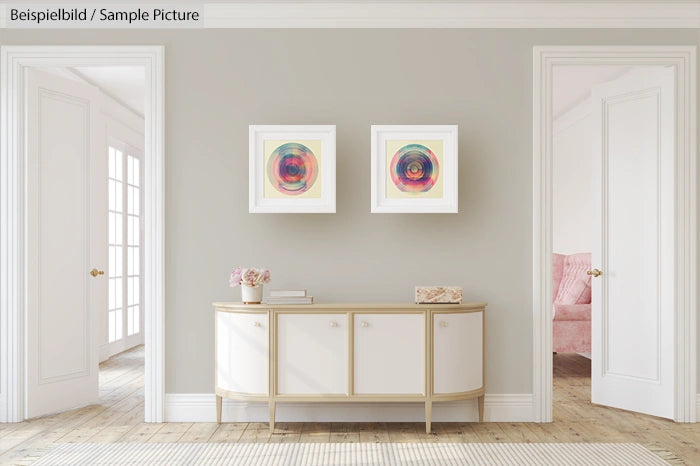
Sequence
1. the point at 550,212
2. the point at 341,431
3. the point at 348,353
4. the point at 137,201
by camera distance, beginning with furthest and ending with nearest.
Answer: the point at 137,201 → the point at 550,212 → the point at 341,431 → the point at 348,353

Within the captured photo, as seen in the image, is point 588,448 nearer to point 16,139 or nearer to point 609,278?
point 609,278

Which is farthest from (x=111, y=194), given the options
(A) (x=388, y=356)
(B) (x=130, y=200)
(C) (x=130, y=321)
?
(A) (x=388, y=356)

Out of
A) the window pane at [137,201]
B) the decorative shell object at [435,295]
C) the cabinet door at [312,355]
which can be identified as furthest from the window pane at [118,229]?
the decorative shell object at [435,295]

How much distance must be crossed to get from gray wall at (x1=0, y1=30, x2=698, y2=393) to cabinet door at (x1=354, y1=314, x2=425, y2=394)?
0.40 meters

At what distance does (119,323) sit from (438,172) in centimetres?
458

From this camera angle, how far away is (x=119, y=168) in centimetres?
745

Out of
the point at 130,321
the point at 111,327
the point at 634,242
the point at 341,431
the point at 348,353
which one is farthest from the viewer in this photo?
the point at 130,321

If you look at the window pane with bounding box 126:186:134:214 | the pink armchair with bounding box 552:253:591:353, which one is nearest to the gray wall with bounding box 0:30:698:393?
the pink armchair with bounding box 552:253:591:353

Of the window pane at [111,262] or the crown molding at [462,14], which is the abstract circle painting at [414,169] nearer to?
the crown molding at [462,14]

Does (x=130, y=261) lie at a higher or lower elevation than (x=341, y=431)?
higher

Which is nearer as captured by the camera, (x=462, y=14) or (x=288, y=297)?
(x=288, y=297)

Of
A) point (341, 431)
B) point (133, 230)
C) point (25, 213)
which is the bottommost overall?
point (341, 431)

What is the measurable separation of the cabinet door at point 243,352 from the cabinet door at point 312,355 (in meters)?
0.09

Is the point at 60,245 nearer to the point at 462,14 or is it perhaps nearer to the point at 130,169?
the point at 462,14
